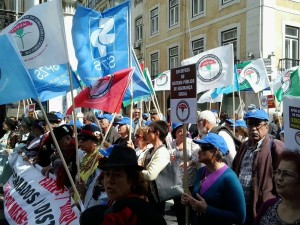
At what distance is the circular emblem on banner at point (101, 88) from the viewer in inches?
183

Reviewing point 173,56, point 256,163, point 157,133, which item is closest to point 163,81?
point 157,133

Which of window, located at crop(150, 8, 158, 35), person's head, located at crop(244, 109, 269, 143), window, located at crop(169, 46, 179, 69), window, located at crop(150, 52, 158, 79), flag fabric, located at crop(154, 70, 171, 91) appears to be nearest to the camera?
person's head, located at crop(244, 109, 269, 143)

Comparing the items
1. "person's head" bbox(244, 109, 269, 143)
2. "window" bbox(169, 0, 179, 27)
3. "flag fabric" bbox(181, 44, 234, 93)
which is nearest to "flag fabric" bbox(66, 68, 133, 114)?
"person's head" bbox(244, 109, 269, 143)

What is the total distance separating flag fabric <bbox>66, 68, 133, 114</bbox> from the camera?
14.7ft

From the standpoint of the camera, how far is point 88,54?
5.46 meters

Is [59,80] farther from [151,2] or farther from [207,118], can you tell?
[151,2]

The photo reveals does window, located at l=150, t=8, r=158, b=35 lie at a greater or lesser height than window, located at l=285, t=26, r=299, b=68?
greater

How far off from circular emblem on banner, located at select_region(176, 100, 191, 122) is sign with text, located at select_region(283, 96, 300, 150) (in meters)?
0.91

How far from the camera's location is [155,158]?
424cm

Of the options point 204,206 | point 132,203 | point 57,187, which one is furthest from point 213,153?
point 57,187

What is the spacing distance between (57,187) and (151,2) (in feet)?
77.8

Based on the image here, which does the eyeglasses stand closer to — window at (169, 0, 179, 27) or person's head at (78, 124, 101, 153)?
person's head at (78, 124, 101, 153)

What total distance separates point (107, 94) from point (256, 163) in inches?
75.4

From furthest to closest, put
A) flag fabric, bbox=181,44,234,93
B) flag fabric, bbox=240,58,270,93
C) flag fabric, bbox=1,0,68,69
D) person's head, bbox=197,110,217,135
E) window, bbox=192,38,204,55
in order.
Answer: window, bbox=192,38,204,55
flag fabric, bbox=240,58,270,93
flag fabric, bbox=181,44,234,93
person's head, bbox=197,110,217,135
flag fabric, bbox=1,0,68,69
